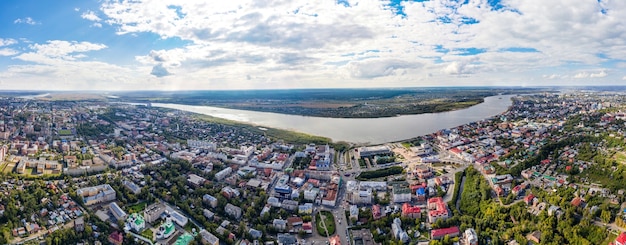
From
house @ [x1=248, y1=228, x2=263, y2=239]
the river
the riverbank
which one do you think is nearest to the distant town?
house @ [x1=248, y1=228, x2=263, y2=239]

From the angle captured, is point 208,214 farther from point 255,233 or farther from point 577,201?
point 577,201

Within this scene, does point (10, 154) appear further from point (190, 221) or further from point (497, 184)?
point (497, 184)

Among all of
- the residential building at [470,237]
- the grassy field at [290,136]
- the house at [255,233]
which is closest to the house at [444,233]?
the residential building at [470,237]

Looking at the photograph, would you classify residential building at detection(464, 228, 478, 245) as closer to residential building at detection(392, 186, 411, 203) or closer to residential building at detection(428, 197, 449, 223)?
residential building at detection(428, 197, 449, 223)

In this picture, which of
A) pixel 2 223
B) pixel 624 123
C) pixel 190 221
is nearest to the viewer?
pixel 2 223

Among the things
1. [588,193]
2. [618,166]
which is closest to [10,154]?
[588,193]

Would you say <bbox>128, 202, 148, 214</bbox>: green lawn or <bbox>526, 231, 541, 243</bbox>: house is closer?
<bbox>526, 231, 541, 243</bbox>: house

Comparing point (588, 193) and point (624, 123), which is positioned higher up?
point (624, 123)
